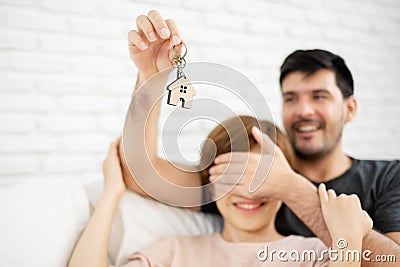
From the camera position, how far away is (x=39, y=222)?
121cm

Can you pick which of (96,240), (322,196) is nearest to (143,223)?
(96,240)

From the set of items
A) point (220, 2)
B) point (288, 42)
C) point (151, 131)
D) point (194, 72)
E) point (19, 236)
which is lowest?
point (19, 236)

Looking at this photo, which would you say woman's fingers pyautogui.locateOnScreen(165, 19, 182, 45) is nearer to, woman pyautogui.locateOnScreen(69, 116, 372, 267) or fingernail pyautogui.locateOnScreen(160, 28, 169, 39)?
fingernail pyautogui.locateOnScreen(160, 28, 169, 39)

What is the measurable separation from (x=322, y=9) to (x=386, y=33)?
1.32ft

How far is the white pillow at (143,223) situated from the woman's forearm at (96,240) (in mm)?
102

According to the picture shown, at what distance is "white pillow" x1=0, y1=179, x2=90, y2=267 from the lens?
3.79 feet

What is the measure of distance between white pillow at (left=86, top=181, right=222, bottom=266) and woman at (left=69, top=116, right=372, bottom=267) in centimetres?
6

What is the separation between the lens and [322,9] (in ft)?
7.23

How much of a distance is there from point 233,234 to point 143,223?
0.25 meters

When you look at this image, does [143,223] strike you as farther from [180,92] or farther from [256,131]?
[180,92]

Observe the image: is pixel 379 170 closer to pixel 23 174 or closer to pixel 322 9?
pixel 322 9

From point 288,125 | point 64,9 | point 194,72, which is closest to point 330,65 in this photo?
point 288,125

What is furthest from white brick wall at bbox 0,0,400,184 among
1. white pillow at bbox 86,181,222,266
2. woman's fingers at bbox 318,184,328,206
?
woman's fingers at bbox 318,184,328,206

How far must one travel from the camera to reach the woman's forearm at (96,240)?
1164 millimetres
